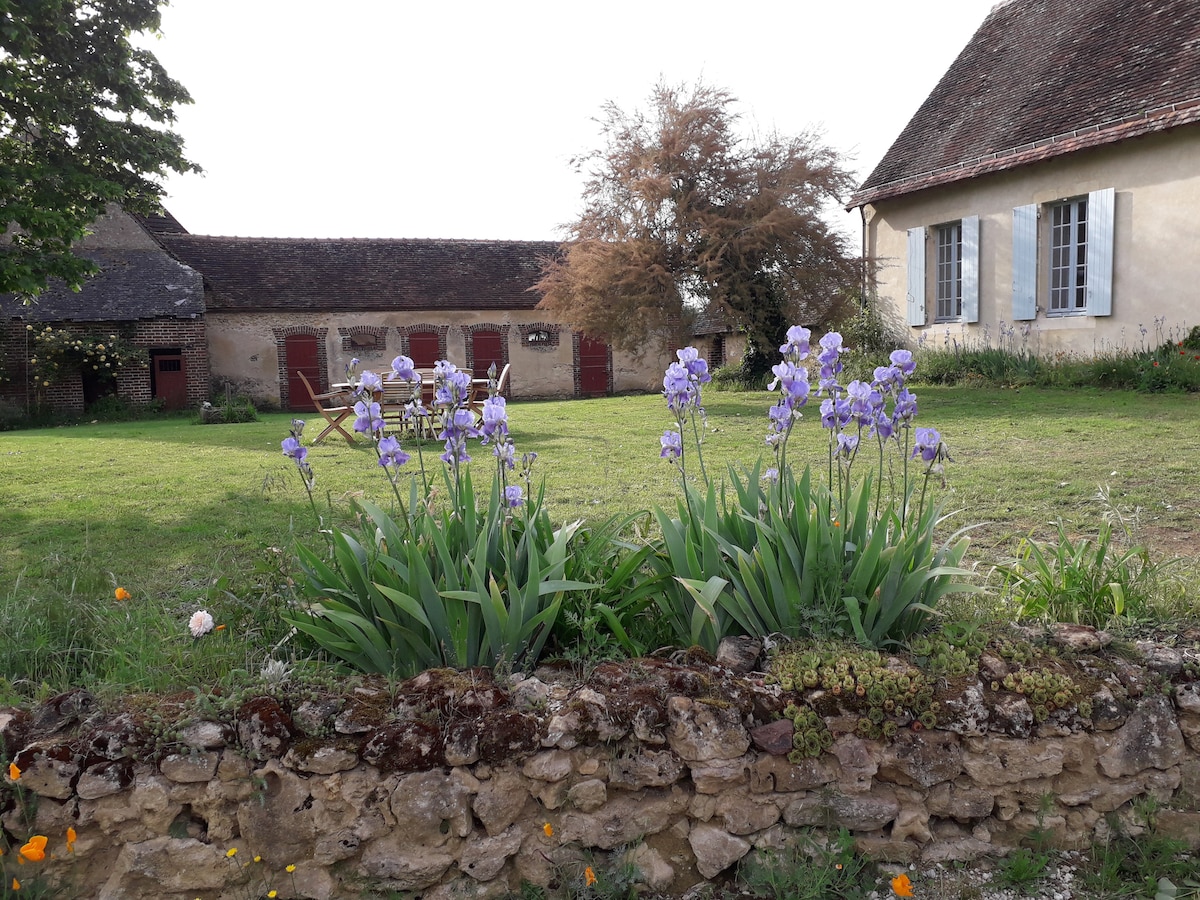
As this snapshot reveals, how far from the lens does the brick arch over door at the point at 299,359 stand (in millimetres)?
23500

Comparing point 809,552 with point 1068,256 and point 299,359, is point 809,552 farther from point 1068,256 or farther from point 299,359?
point 299,359

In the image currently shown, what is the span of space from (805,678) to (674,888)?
0.65m

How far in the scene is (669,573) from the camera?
9.30 feet

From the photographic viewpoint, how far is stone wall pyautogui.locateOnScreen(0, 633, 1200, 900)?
2.15m

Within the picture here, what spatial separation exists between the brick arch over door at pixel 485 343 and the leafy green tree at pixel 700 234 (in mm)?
8738

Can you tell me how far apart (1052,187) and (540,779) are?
13537 millimetres

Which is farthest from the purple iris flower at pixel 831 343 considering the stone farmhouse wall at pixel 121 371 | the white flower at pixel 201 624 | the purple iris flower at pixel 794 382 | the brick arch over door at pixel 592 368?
the brick arch over door at pixel 592 368

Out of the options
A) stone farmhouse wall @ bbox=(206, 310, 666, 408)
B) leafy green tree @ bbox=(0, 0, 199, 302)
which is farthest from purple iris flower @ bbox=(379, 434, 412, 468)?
stone farmhouse wall @ bbox=(206, 310, 666, 408)

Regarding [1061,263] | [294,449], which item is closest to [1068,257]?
[1061,263]

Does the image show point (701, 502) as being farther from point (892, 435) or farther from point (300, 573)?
point (300, 573)

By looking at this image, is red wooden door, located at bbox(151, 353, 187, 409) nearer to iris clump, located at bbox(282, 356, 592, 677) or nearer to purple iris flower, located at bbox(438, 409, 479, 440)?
iris clump, located at bbox(282, 356, 592, 677)

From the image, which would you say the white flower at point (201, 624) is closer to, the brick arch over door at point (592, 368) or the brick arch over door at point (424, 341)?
the brick arch over door at point (424, 341)

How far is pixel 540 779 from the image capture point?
2217 mm

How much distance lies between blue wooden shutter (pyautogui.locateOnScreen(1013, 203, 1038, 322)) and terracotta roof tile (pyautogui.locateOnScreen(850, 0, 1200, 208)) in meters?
0.84
